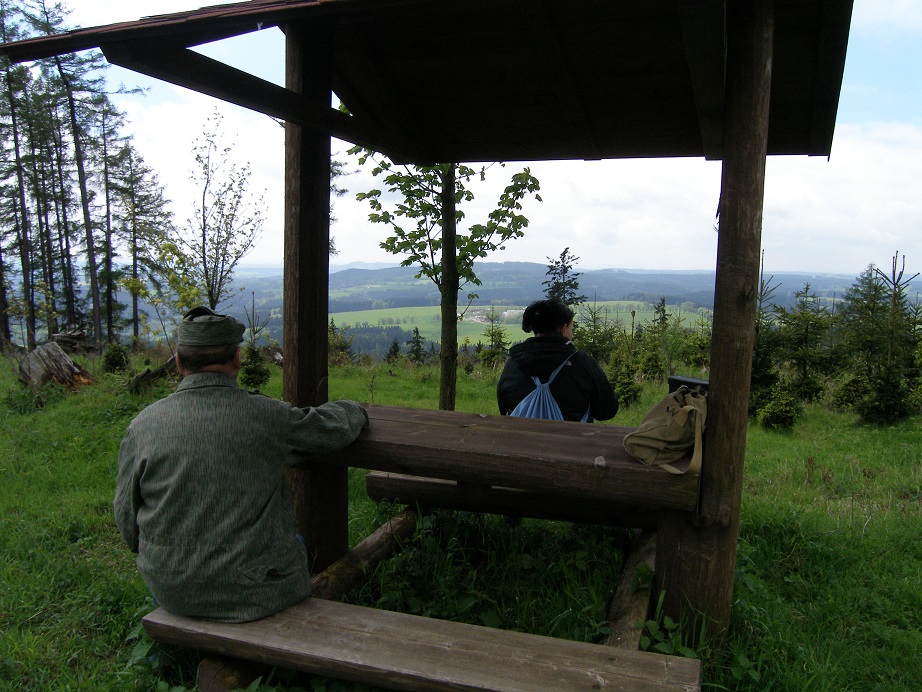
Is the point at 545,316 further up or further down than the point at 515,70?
further down

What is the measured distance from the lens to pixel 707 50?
2604 mm

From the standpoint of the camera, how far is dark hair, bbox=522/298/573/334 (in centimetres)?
427

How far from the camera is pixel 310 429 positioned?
9.59ft

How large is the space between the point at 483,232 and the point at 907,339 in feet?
23.3

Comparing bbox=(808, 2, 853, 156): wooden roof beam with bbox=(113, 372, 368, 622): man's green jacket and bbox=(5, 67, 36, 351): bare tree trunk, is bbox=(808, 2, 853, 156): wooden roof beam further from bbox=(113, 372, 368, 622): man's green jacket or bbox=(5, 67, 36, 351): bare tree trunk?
bbox=(5, 67, 36, 351): bare tree trunk

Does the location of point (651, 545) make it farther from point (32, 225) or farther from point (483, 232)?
point (32, 225)

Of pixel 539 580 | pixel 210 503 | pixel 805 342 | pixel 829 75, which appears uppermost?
pixel 829 75

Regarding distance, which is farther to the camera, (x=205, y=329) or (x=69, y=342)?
(x=69, y=342)

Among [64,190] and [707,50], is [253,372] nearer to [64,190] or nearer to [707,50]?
[707,50]

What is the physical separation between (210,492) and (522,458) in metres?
1.28

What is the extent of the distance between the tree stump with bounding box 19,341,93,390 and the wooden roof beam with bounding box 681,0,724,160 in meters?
8.37

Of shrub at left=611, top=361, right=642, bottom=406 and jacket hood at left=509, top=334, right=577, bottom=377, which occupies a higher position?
jacket hood at left=509, top=334, right=577, bottom=377

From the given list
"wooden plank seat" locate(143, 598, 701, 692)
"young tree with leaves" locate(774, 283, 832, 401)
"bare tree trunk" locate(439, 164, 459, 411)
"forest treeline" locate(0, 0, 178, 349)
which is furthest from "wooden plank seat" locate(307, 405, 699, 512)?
"forest treeline" locate(0, 0, 178, 349)

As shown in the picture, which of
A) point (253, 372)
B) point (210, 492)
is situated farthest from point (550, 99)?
point (253, 372)
